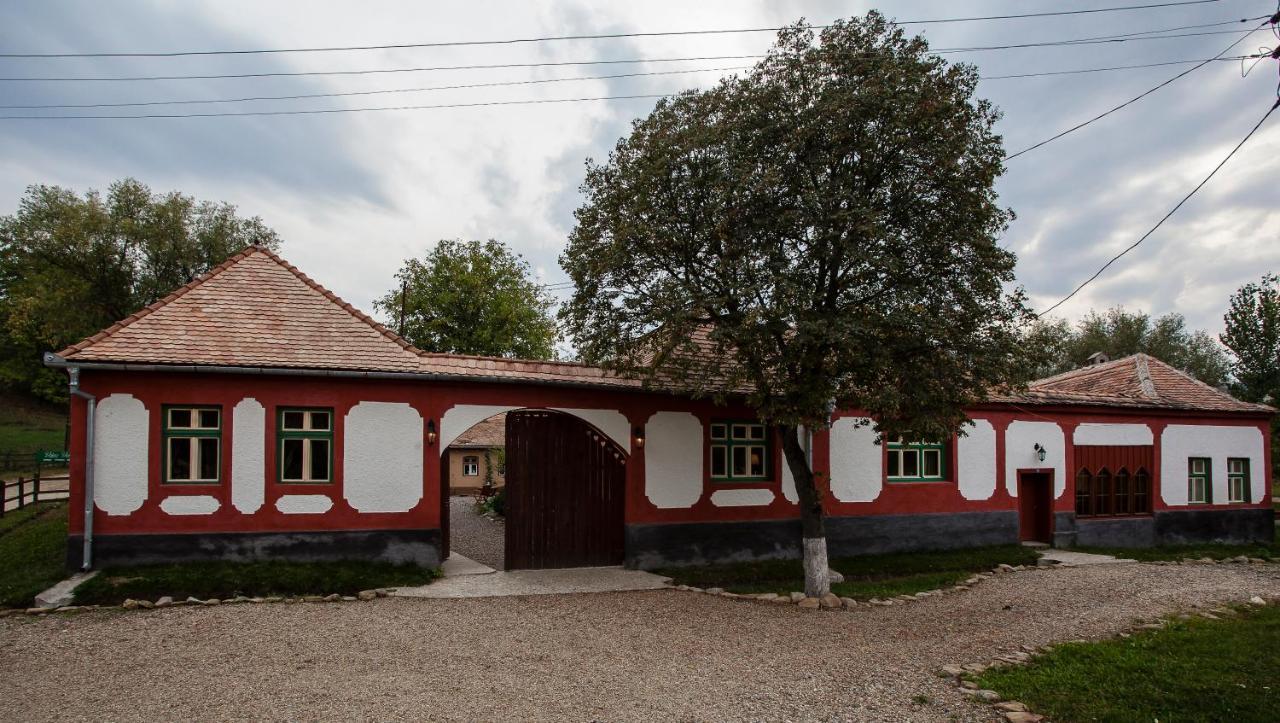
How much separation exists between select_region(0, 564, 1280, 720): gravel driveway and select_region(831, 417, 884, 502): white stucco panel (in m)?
4.16

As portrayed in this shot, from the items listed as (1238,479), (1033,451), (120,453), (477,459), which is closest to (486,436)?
(477,459)

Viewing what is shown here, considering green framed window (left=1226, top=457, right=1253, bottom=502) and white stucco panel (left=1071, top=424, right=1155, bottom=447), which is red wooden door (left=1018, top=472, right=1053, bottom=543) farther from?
green framed window (left=1226, top=457, right=1253, bottom=502)

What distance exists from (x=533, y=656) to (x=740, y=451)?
7.39 m

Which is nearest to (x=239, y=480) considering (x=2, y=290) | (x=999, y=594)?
(x=999, y=594)

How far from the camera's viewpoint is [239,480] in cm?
1109

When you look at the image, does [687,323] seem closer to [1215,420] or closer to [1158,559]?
[1158,559]

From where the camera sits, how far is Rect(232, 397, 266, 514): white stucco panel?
436 inches

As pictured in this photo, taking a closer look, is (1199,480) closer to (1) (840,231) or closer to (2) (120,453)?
(1) (840,231)

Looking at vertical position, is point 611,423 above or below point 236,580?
above

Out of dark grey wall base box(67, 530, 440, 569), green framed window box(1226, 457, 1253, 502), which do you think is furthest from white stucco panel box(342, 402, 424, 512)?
green framed window box(1226, 457, 1253, 502)

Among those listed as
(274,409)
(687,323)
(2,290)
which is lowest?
(274,409)

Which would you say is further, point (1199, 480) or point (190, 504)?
point (1199, 480)

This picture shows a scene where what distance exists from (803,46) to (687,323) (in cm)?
412

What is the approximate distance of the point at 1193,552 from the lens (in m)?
16.7
